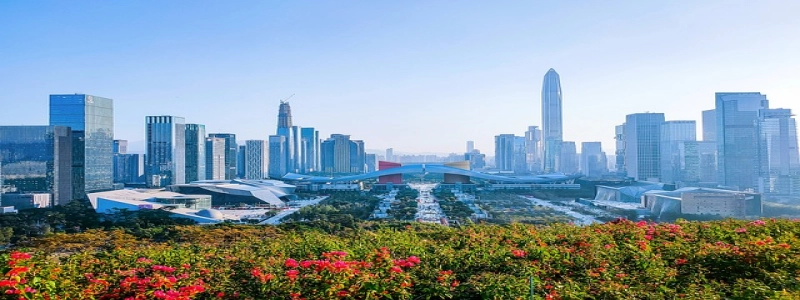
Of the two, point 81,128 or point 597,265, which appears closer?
point 597,265

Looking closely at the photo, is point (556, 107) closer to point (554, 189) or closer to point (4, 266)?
point (554, 189)

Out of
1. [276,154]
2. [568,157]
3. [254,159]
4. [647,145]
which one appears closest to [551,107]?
[568,157]

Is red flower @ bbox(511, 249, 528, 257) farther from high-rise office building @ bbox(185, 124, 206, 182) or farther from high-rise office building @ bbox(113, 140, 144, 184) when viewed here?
high-rise office building @ bbox(113, 140, 144, 184)

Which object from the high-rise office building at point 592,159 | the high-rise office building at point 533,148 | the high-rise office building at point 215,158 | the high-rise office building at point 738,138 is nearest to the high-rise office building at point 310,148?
the high-rise office building at point 215,158

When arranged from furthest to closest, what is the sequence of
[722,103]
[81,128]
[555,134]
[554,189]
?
1. [555,134]
2. [722,103]
3. [554,189]
4. [81,128]

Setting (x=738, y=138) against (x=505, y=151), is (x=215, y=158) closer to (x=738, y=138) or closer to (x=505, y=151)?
(x=738, y=138)

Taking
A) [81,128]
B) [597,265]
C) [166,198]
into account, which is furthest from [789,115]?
[81,128]

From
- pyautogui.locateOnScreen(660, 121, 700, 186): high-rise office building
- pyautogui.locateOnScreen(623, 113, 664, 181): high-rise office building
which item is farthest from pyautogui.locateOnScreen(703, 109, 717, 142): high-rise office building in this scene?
pyautogui.locateOnScreen(623, 113, 664, 181): high-rise office building
